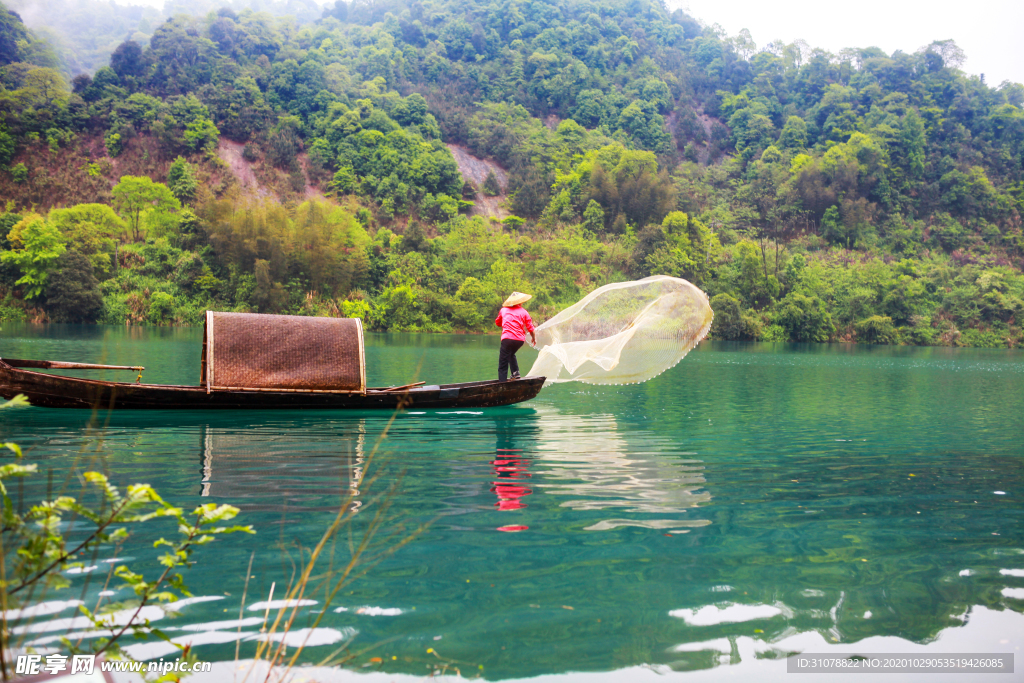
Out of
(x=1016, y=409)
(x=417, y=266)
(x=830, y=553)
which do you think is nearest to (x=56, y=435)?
(x=830, y=553)

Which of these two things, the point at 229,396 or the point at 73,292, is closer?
the point at 229,396

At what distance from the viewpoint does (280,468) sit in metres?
6.97


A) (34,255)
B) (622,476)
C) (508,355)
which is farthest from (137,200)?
(622,476)

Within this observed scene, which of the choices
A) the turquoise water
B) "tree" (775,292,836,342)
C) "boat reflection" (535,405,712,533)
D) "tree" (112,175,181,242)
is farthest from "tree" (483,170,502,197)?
"boat reflection" (535,405,712,533)

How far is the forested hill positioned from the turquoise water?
46.3 meters

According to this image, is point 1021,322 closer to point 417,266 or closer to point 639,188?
point 639,188

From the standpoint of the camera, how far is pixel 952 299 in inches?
2448

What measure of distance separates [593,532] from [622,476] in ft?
6.95

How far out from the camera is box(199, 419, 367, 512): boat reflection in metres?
5.75

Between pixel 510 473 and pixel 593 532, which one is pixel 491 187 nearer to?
pixel 510 473

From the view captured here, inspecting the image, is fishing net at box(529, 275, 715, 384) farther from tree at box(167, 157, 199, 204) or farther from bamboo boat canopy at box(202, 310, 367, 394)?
tree at box(167, 157, 199, 204)

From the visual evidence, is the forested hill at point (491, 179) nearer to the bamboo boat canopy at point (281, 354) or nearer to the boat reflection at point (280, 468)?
the bamboo boat canopy at point (281, 354)

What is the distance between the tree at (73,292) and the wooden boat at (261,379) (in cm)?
4375

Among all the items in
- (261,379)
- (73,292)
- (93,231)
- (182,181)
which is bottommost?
(261,379)
